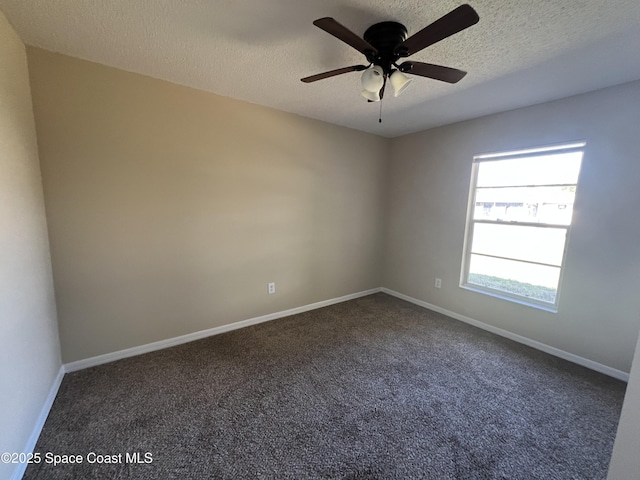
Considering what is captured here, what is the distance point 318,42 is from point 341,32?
0.52m

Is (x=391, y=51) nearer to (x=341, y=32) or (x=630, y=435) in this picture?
(x=341, y=32)

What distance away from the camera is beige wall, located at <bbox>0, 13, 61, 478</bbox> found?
1268 millimetres

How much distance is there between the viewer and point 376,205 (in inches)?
156

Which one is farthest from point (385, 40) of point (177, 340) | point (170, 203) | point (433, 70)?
point (177, 340)

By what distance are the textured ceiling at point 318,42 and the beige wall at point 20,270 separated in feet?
1.39

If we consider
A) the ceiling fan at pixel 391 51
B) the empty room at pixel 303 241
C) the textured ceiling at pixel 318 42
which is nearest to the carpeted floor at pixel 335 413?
the empty room at pixel 303 241

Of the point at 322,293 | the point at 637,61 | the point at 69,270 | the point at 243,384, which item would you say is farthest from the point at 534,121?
the point at 69,270

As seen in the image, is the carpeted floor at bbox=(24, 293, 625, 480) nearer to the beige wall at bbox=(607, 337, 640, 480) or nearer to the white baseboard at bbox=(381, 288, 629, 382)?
the white baseboard at bbox=(381, 288, 629, 382)

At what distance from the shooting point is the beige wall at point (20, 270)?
4.16 ft

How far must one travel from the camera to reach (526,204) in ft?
8.90

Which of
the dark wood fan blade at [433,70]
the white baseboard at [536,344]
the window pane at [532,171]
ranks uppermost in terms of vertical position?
the dark wood fan blade at [433,70]

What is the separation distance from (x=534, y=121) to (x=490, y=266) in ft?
5.23

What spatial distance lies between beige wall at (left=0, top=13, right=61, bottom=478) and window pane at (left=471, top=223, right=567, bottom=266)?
3985mm

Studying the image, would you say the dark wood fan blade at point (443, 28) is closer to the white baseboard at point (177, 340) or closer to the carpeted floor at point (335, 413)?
the carpeted floor at point (335, 413)
